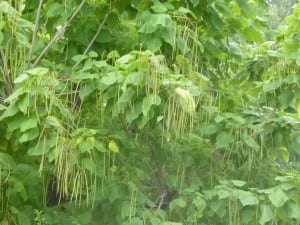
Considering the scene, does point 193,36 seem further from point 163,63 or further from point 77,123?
point 77,123

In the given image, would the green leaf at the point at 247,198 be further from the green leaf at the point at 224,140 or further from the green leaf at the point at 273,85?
the green leaf at the point at 273,85

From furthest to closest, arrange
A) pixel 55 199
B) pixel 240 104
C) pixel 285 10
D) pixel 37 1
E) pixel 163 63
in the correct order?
pixel 285 10, pixel 240 104, pixel 55 199, pixel 37 1, pixel 163 63

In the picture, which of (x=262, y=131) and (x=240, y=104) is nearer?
(x=262, y=131)

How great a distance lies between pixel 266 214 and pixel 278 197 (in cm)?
8

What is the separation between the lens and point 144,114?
1875 mm

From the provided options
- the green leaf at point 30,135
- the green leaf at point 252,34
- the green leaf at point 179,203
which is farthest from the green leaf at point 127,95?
the green leaf at point 252,34

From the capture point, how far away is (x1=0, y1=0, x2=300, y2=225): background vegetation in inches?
75.9

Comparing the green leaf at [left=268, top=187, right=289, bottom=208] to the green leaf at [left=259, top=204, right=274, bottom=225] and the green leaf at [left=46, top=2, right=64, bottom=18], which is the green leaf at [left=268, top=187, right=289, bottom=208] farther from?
the green leaf at [left=46, top=2, right=64, bottom=18]

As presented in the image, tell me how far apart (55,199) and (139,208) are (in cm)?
54

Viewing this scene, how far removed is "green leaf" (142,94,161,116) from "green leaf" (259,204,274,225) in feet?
2.23

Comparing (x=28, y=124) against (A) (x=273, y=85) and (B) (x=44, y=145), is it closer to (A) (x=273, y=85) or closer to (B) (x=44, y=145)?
(B) (x=44, y=145)

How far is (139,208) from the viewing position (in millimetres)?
2328

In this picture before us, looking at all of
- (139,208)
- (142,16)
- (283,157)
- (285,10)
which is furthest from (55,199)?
(285,10)

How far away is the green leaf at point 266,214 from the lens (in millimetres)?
2182
